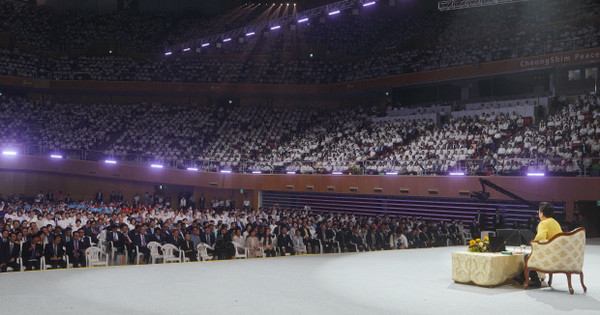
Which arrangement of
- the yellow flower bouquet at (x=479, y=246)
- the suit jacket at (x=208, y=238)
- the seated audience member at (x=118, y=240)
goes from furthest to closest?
1. the suit jacket at (x=208, y=238)
2. the seated audience member at (x=118, y=240)
3. the yellow flower bouquet at (x=479, y=246)

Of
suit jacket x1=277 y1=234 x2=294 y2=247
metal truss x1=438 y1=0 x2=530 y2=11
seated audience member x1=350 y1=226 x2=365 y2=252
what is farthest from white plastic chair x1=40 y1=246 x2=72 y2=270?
metal truss x1=438 y1=0 x2=530 y2=11

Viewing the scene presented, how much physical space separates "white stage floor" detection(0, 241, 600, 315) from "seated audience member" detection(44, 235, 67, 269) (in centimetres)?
226

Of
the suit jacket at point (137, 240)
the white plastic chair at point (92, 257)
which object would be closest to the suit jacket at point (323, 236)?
the suit jacket at point (137, 240)

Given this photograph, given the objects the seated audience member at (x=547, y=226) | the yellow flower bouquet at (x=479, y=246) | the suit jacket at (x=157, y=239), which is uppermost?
the seated audience member at (x=547, y=226)

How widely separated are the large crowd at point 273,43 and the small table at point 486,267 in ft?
72.6

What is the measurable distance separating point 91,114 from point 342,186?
20268 millimetres

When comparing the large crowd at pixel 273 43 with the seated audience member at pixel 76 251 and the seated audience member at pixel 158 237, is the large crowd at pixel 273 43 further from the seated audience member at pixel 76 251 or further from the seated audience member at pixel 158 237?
the seated audience member at pixel 76 251

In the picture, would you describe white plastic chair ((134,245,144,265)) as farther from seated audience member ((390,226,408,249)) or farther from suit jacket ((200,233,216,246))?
seated audience member ((390,226,408,249))

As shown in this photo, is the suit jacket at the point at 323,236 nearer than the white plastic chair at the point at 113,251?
No

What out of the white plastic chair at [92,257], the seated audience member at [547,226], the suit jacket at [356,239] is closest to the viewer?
the seated audience member at [547,226]

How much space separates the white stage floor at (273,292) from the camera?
23.7 feet

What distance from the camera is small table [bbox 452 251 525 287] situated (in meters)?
8.69

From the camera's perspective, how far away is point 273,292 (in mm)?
8398

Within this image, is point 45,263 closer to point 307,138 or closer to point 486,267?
point 486,267
